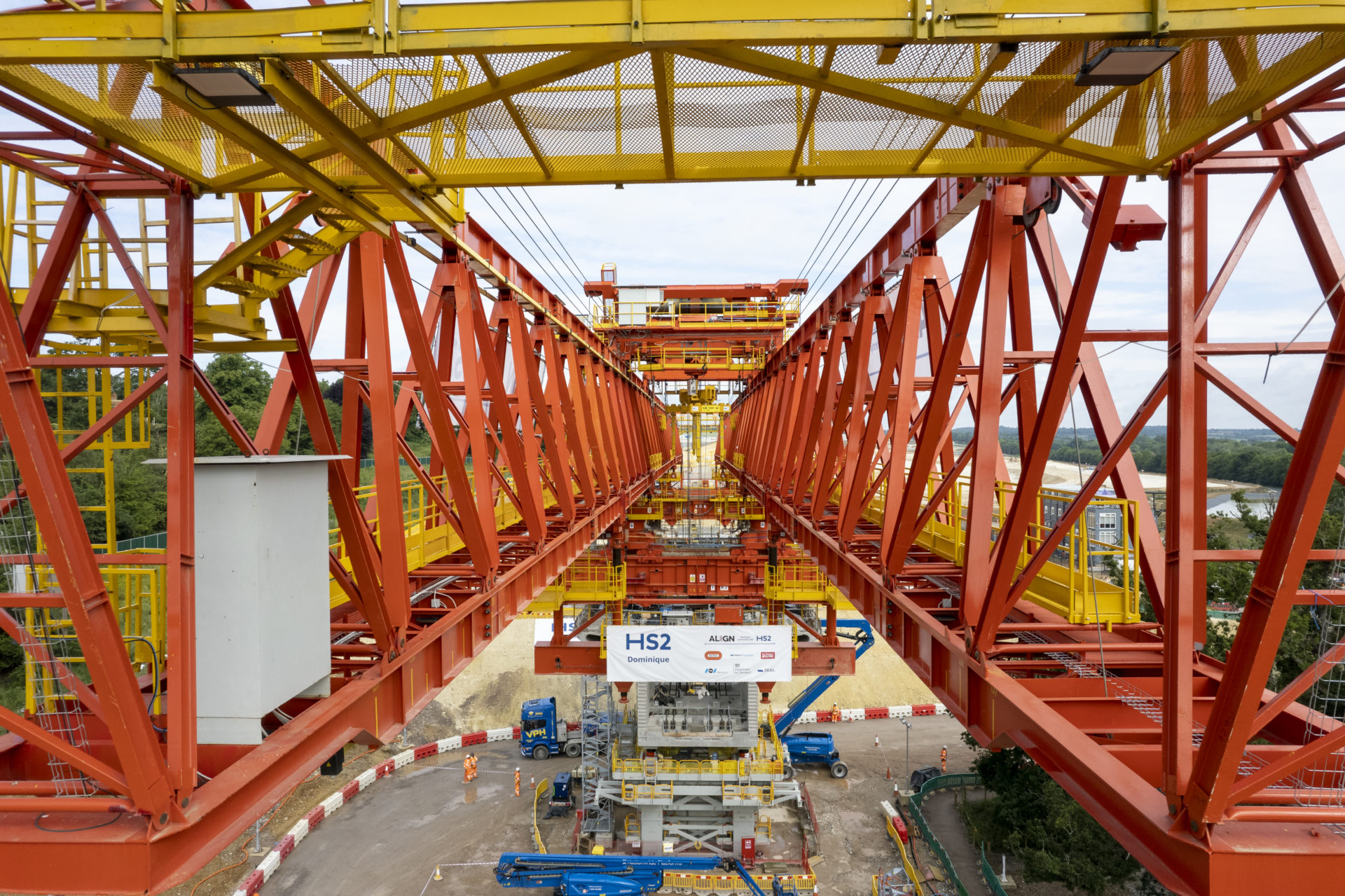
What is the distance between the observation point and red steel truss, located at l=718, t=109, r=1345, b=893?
3.49 meters

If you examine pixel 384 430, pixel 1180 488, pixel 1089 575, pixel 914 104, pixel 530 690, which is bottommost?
pixel 530 690

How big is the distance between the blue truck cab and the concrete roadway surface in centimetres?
45

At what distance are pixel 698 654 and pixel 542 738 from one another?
15.8 meters

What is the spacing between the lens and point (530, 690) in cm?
4000

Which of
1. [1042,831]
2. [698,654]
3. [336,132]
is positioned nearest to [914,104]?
[336,132]

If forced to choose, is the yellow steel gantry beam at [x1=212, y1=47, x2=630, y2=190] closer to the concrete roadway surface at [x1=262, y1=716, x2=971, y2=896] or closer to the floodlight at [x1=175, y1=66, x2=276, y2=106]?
the floodlight at [x1=175, y1=66, x2=276, y2=106]

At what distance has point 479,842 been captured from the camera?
24094mm

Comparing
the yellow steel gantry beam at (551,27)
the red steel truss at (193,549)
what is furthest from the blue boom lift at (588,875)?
the yellow steel gantry beam at (551,27)

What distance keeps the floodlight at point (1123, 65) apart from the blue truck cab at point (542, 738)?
3190 centimetres

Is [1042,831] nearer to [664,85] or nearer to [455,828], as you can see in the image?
[455,828]

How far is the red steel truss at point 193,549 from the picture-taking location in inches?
153

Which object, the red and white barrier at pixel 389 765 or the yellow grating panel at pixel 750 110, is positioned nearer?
the yellow grating panel at pixel 750 110

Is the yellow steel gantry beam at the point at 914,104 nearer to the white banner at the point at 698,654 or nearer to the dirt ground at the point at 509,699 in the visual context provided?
the white banner at the point at 698,654

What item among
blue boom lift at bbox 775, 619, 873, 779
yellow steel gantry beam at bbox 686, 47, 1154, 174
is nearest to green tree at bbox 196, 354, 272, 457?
blue boom lift at bbox 775, 619, 873, 779
